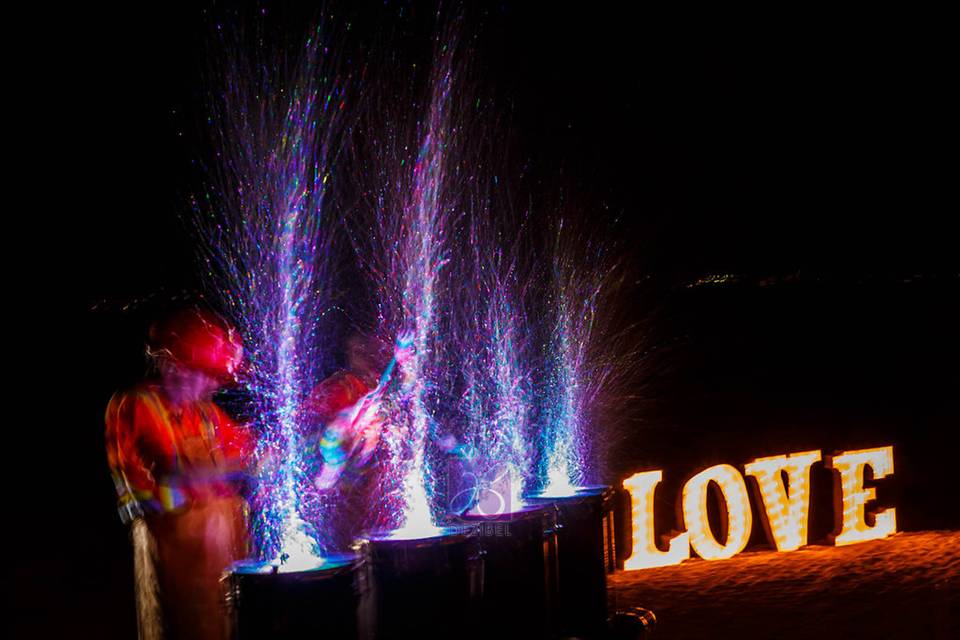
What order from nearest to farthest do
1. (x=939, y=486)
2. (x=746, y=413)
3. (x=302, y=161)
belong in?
(x=302, y=161) → (x=746, y=413) → (x=939, y=486)

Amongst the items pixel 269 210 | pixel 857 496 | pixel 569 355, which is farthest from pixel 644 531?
pixel 269 210

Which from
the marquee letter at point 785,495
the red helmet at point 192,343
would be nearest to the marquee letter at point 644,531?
the marquee letter at point 785,495

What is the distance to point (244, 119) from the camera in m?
4.79

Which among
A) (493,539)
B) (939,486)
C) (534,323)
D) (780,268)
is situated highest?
(780,268)

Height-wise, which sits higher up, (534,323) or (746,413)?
(534,323)

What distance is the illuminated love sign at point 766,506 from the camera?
733 centimetres

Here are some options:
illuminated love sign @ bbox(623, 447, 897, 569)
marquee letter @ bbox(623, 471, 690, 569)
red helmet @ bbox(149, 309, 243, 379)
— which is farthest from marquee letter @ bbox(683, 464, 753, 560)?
red helmet @ bbox(149, 309, 243, 379)

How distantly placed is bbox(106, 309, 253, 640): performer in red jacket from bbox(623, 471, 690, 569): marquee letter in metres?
4.09

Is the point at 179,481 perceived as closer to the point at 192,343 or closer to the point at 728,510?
the point at 192,343

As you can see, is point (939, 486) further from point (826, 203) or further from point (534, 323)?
point (534, 323)

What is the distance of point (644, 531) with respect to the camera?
729 centimetres

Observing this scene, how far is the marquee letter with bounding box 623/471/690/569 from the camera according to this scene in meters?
7.27

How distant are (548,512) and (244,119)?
2.87 m

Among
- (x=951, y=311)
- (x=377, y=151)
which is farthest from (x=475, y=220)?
(x=951, y=311)
